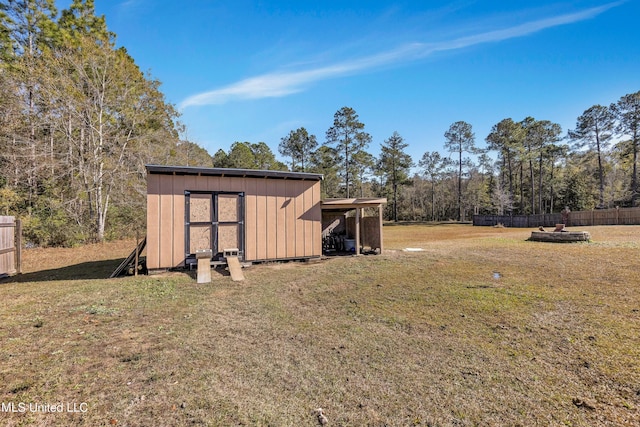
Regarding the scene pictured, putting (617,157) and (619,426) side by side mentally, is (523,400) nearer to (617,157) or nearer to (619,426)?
(619,426)

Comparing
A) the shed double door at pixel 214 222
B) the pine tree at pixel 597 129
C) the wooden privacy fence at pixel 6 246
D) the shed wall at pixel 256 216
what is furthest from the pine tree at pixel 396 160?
the wooden privacy fence at pixel 6 246

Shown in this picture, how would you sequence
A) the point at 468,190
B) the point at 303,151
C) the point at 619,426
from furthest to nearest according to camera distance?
Answer: the point at 468,190 < the point at 303,151 < the point at 619,426

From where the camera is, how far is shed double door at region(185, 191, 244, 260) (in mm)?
7770

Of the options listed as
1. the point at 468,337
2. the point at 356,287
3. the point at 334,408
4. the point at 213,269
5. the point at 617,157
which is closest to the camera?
the point at 334,408

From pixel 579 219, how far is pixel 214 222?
31.5 m

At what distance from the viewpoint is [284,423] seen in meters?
2.00

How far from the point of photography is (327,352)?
309 cm

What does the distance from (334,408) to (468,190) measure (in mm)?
46263

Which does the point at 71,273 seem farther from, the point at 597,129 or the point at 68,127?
the point at 597,129

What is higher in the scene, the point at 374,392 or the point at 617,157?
the point at 617,157

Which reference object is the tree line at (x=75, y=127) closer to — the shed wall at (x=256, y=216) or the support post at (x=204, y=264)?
the shed wall at (x=256, y=216)

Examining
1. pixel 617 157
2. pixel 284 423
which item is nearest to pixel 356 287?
pixel 284 423

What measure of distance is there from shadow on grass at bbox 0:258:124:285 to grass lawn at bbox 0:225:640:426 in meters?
1.00

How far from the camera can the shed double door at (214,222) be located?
7770 millimetres
